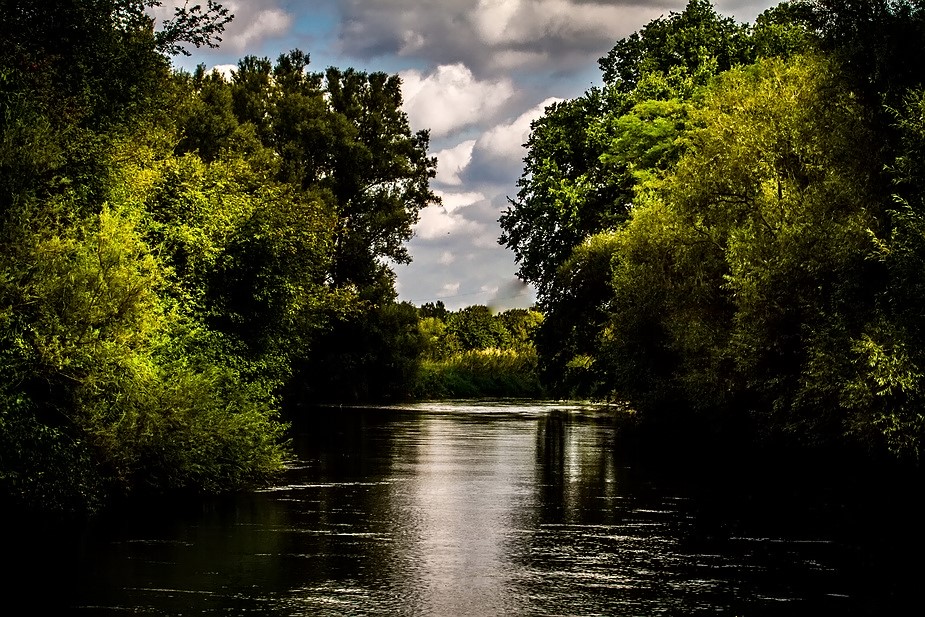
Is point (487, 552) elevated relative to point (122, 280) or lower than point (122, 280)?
lower

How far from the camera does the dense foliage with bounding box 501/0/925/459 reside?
843 inches

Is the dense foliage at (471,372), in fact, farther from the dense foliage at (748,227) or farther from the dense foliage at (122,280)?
the dense foliage at (122,280)

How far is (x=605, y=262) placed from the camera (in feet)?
148

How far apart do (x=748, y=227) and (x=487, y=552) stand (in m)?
16.8

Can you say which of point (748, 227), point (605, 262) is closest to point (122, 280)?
point (748, 227)

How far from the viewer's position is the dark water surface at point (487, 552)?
36.4 feet

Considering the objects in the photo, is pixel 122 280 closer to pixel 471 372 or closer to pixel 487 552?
pixel 487 552

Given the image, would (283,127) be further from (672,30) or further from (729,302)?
(729,302)

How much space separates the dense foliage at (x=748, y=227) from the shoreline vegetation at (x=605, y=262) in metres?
0.08

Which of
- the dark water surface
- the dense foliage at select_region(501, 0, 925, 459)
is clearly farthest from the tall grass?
the dark water surface

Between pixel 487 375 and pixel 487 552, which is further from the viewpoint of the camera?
pixel 487 375

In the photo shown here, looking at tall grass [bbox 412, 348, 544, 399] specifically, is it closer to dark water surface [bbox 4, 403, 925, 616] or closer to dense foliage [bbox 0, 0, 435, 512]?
dense foliage [bbox 0, 0, 435, 512]

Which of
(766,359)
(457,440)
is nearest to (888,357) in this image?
(766,359)

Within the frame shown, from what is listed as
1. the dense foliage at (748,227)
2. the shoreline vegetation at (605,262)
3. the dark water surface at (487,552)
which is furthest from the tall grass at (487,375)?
the dark water surface at (487,552)
